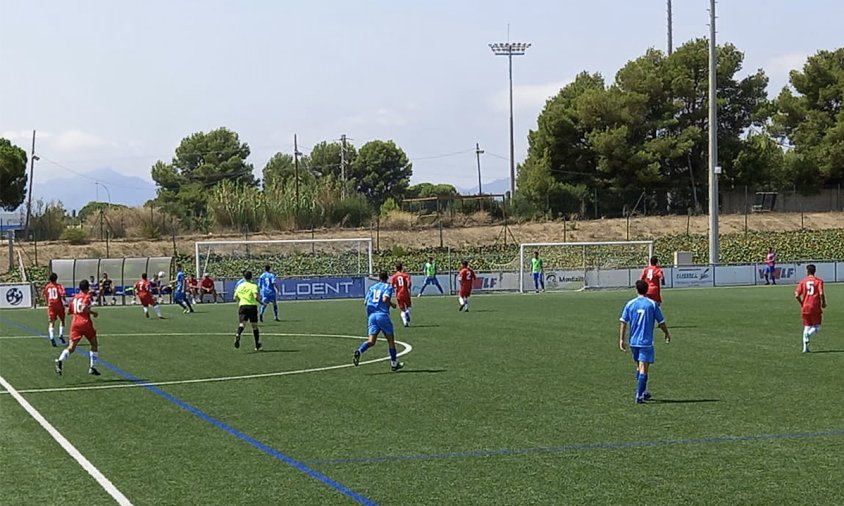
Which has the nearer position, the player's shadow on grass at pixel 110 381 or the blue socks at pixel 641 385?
the blue socks at pixel 641 385

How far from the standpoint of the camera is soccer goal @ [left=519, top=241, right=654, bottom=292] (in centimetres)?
5378

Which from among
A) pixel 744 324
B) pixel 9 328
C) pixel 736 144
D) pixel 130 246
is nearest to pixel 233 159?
pixel 130 246

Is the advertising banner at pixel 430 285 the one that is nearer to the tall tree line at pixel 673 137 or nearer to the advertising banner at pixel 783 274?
the advertising banner at pixel 783 274

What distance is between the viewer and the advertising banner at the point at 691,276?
177ft

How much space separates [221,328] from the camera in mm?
31047

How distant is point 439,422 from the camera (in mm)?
13508

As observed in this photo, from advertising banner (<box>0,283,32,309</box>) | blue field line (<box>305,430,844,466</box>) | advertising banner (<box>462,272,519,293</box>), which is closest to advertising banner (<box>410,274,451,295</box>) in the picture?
advertising banner (<box>462,272,519,293</box>)

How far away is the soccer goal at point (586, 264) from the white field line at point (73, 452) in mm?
38522

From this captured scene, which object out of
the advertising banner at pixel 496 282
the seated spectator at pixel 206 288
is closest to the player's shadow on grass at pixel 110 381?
the seated spectator at pixel 206 288

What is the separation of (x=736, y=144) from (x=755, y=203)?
4.57 meters

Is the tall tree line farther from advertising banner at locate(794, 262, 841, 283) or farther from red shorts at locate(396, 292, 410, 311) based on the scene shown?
red shorts at locate(396, 292, 410, 311)

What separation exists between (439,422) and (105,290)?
39.9 meters

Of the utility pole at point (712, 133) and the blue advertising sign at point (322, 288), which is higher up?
the utility pole at point (712, 133)

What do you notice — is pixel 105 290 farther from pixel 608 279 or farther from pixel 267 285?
pixel 608 279
